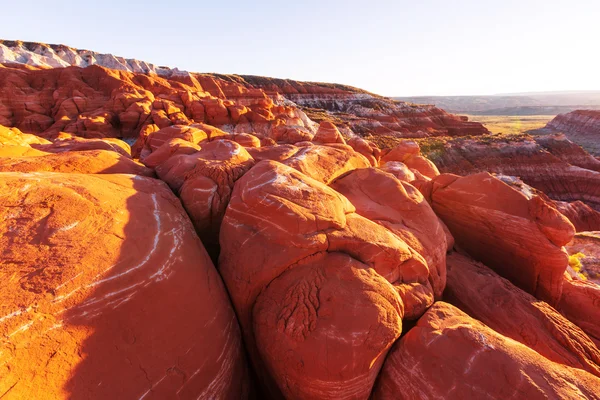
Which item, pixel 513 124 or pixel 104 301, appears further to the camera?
pixel 513 124

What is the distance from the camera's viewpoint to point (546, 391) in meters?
3.07

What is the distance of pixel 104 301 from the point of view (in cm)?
323

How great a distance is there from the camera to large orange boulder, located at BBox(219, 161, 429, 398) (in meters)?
3.54

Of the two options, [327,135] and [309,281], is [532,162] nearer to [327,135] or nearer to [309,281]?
[327,135]

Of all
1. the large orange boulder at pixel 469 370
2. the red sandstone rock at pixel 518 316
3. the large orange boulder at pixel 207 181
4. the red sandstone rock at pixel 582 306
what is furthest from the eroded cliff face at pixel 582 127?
the large orange boulder at pixel 207 181

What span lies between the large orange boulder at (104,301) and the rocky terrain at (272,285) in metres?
0.02

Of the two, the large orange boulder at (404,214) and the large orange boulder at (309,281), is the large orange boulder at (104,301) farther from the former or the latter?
the large orange boulder at (404,214)

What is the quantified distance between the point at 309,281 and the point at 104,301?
2.54 metres

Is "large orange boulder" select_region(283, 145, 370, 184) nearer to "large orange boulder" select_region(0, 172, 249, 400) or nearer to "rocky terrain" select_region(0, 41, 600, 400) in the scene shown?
"rocky terrain" select_region(0, 41, 600, 400)

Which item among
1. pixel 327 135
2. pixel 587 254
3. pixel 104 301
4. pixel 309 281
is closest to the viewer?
pixel 104 301

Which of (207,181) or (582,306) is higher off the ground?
(207,181)

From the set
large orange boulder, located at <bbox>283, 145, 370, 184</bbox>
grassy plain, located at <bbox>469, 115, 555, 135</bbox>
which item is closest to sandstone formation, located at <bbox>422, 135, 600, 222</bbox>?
grassy plain, located at <bbox>469, 115, 555, 135</bbox>

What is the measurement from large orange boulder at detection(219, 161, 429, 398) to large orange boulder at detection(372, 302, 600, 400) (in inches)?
11.8

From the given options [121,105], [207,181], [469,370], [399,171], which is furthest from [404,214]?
[121,105]
